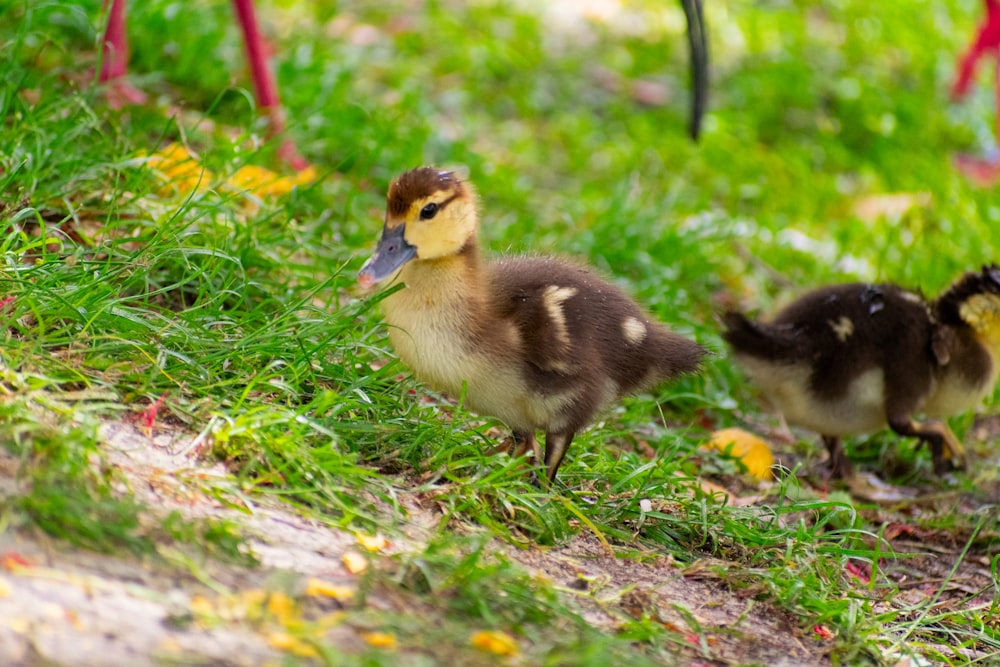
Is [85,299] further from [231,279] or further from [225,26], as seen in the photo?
[225,26]

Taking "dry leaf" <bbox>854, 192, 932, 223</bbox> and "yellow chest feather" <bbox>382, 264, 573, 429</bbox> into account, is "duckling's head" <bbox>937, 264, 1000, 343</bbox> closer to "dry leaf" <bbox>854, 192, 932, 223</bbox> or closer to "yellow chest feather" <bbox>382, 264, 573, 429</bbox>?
"dry leaf" <bbox>854, 192, 932, 223</bbox>

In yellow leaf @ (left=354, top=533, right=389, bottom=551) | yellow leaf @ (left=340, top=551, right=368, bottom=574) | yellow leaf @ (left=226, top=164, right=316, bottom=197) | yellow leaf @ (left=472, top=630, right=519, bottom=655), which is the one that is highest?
yellow leaf @ (left=226, top=164, right=316, bottom=197)

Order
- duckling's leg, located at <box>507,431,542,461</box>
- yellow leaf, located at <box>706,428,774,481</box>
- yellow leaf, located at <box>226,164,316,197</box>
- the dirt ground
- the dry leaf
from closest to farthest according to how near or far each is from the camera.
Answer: the dirt ground
duckling's leg, located at <box>507,431,542,461</box>
yellow leaf, located at <box>706,428,774,481</box>
yellow leaf, located at <box>226,164,316,197</box>
the dry leaf

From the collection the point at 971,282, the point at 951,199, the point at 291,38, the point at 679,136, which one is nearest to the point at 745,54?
the point at 679,136

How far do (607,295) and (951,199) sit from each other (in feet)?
11.4

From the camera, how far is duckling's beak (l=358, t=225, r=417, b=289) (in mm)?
3256

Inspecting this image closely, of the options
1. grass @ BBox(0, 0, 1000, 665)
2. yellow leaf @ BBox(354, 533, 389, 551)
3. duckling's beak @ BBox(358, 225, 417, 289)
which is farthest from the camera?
duckling's beak @ BBox(358, 225, 417, 289)

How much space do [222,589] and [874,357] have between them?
2.75 metres

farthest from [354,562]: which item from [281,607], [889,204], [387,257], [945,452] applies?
[889,204]

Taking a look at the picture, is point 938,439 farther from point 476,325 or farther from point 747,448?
point 476,325

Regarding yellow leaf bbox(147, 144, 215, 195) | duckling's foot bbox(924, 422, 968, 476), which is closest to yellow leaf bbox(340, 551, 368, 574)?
yellow leaf bbox(147, 144, 215, 195)

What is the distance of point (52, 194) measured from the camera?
391 cm

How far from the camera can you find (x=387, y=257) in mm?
3289

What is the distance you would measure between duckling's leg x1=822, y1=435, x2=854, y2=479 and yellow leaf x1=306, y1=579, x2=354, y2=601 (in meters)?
2.57
